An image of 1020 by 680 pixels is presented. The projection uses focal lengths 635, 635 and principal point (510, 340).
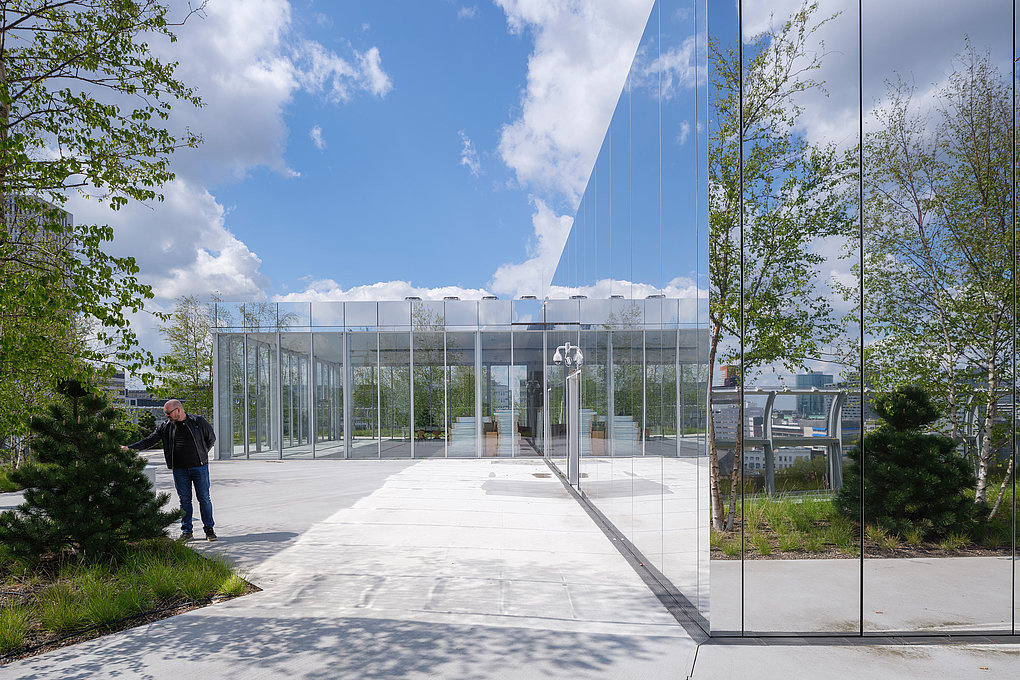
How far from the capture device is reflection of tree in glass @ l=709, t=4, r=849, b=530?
15.0 ft

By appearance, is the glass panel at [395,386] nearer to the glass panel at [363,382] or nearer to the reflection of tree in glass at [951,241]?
the glass panel at [363,382]

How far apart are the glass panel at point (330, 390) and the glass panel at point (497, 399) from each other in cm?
449

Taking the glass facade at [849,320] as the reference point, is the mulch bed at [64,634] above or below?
below

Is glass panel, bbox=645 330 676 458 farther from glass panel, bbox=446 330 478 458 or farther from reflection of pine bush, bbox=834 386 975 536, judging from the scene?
glass panel, bbox=446 330 478 458

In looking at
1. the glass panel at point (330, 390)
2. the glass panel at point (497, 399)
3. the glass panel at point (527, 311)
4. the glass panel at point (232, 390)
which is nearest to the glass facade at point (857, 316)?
the glass panel at point (527, 311)

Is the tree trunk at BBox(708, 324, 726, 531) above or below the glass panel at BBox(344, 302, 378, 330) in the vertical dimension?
below

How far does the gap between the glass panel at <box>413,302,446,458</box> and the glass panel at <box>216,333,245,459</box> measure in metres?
5.44

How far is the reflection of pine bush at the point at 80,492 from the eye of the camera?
18.9ft

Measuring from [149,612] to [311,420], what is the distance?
15.7m

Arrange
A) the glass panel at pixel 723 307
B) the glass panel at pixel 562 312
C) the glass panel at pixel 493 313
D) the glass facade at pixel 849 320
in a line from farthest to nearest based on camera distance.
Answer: the glass panel at pixel 493 313, the glass panel at pixel 562 312, the glass facade at pixel 849 320, the glass panel at pixel 723 307

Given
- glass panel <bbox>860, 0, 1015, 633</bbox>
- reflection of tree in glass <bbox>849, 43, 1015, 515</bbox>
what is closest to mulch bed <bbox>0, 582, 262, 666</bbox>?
glass panel <bbox>860, 0, 1015, 633</bbox>

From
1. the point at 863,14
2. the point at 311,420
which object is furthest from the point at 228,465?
the point at 863,14

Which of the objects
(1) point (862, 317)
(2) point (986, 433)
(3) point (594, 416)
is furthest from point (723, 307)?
(3) point (594, 416)

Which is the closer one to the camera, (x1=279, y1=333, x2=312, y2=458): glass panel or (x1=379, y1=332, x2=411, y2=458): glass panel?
(x1=379, y1=332, x2=411, y2=458): glass panel
